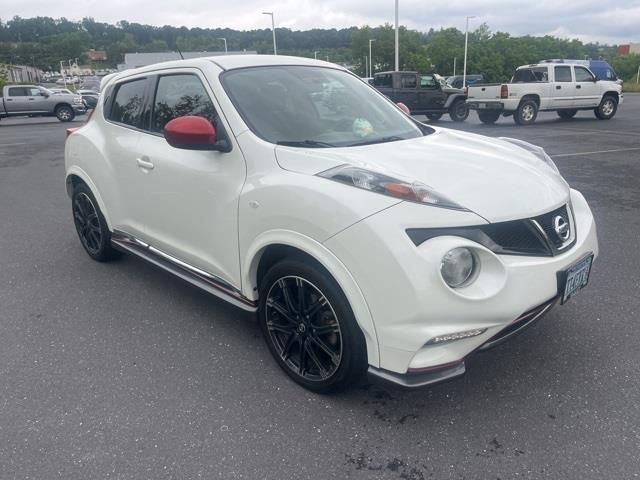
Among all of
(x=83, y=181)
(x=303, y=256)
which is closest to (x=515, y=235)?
(x=303, y=256)

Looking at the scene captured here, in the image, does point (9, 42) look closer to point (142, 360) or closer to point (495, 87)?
point (495, 87)

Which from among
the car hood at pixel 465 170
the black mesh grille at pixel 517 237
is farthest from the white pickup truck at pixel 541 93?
the black mesh grille at pixel 517 237

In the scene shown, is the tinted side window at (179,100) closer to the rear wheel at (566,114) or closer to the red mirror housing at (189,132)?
the red mirror housing at (189,132)

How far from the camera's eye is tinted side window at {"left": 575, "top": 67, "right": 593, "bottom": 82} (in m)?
17.5

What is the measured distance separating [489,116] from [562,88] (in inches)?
94.1

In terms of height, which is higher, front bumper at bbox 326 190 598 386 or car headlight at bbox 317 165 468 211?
car headlight at bbox 317 165 468 211

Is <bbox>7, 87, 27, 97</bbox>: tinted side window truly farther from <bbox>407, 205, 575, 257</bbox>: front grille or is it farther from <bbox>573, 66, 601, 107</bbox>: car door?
<bbox>407, 205, 575, 257</bbox>: front grille

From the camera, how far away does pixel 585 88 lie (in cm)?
1753

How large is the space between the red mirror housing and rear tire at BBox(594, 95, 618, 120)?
61.1 feet

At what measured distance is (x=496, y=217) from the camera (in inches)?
93.3

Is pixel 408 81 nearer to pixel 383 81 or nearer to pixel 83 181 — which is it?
pixel 383 81

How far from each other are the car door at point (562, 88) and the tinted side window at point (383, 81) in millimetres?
5388

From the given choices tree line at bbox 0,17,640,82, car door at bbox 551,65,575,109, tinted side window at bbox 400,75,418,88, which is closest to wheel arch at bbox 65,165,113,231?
tinted side window at bbox 400,75,418,88

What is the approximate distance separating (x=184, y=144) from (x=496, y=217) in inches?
65.9
